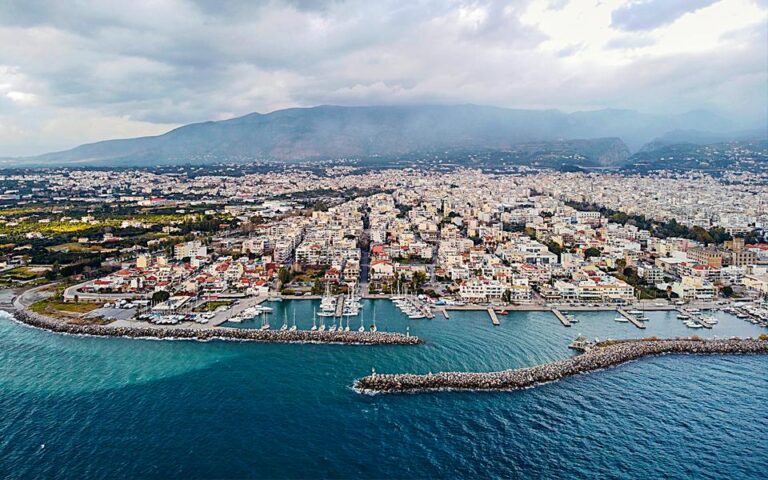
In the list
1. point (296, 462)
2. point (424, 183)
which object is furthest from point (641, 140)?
point (296, 462)

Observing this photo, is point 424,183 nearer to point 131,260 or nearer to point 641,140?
point 131,260

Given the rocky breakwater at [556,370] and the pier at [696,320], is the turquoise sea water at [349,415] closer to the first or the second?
the rocky breakwater at [556,370]

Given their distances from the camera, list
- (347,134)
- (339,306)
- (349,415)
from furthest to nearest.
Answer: (347,134), (339,306), (349,415)

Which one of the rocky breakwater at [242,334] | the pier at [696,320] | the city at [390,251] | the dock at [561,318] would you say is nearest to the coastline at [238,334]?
the rocky breakwater at [242,334]

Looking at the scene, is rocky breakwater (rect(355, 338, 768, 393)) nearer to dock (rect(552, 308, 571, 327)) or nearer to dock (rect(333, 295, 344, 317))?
dock (rect(552, 308, 571, 327))

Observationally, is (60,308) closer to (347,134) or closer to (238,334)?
(238,334)

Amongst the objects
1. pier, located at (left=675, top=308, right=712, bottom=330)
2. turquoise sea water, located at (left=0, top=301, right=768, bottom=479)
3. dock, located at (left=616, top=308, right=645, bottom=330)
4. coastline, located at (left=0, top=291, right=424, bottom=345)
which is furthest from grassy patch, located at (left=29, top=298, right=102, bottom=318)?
pier, located at (left=675, top=308, right=712, bottom=330)

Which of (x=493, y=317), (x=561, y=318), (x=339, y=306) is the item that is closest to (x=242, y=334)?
(x=339, y=306)
